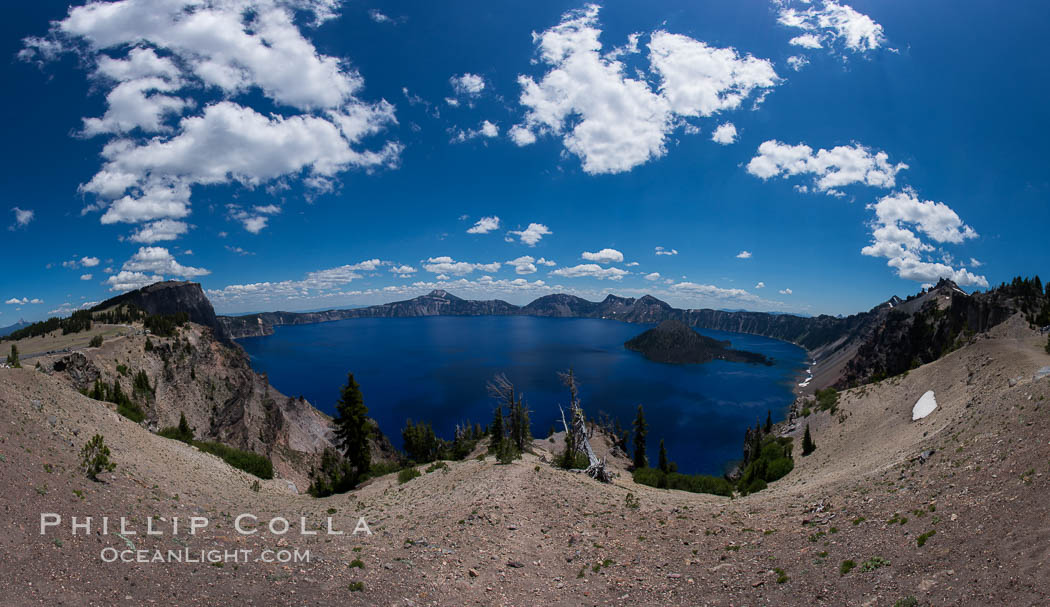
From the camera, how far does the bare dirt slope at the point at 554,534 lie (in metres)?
11.4

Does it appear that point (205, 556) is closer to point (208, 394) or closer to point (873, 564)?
point (873, 564)

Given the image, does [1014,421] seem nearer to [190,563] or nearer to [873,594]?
[873,594]

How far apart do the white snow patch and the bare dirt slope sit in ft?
51.4

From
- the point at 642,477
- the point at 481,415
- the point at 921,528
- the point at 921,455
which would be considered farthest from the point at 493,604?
the point at 481,415

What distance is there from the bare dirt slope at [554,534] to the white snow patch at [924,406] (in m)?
15.7

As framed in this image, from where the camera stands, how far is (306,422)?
81500mm

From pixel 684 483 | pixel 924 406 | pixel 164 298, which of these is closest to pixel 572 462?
pixel 684 483

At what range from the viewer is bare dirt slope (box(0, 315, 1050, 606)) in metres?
11.4

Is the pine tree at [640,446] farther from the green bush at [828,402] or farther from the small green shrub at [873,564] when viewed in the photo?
the small green shrub at [873,564]

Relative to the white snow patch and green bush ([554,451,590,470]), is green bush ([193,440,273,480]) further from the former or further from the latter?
the white snow patch

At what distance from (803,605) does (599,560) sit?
23.3 feet

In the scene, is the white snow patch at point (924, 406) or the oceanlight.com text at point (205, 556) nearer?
the oceanlight.com text at point (205, 556)

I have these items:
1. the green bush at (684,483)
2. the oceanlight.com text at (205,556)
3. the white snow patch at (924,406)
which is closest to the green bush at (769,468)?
the green bush at (684,483)

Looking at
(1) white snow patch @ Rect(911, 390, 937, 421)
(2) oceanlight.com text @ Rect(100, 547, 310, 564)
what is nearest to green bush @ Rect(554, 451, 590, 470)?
(2) oceanlight.com text @ Rect(100, 547, 310, 564)
